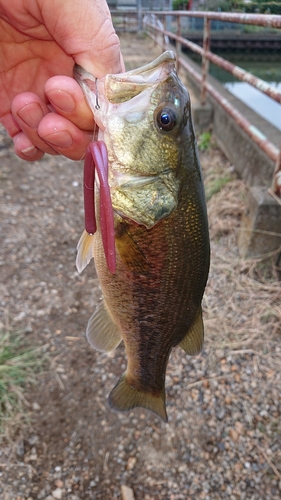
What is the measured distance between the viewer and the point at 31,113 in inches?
59.9

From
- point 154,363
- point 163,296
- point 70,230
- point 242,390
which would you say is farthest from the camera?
point 70,230

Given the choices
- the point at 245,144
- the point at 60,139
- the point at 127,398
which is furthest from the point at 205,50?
the point at 127,398

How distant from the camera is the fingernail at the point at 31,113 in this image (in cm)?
151

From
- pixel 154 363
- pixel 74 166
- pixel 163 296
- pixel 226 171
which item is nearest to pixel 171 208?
pixel 163 296

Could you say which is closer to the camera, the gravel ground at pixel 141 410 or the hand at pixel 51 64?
the hand at pixel 51 64

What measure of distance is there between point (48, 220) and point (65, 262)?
67 cm

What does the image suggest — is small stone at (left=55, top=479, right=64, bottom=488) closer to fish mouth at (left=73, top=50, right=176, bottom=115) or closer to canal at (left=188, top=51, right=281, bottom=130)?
fish mouth at (left=73, top=50, right=176, bottom=115)

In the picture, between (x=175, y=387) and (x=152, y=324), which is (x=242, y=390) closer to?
(x=175, y=387)

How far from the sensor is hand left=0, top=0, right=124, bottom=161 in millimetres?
1326

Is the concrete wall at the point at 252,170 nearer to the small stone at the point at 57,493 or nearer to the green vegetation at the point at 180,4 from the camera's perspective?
the small stone at the point at 57,493

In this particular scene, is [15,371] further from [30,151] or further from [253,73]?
[253,73]

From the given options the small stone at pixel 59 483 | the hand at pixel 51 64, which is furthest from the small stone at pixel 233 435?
the hand at pixel 51 64

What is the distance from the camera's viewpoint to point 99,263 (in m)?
1.39

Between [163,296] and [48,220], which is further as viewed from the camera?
[48,220]
